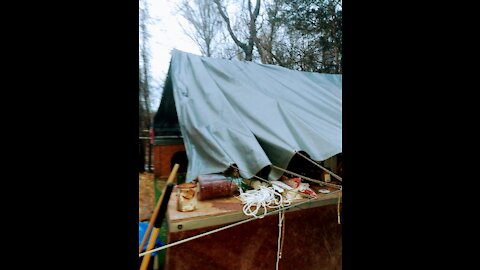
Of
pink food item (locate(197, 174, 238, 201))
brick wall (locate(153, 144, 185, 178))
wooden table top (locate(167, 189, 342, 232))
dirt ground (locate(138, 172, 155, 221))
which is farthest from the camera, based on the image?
brick wall (locate(153, 144, 185, 178))

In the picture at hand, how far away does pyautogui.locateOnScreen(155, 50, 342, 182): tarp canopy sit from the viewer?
6.46 feet

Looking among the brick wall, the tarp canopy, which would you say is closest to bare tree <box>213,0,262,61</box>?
the tarp canopy

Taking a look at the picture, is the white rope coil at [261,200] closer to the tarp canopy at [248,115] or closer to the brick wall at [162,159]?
the tarp canopy at [248,115]

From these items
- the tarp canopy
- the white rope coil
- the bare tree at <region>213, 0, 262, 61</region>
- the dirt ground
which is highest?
the bare tree at <region>213, 0, 262, 61</region>

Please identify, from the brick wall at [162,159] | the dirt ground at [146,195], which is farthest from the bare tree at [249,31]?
the dirt ground at [146,195]

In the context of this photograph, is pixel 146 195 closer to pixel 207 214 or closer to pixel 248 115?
pixel 207 214

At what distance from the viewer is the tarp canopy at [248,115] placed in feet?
6.46

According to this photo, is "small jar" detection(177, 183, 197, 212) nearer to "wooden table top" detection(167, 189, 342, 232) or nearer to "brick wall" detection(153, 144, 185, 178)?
"wooden table top" detection(167, 189, 342, 232)
